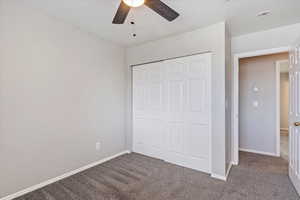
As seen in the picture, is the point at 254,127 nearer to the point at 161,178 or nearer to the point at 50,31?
the point at 161,178

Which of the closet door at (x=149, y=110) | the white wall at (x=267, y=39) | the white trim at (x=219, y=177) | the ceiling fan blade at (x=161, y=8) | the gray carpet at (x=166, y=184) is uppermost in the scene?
the white wall at (x=267, y=39)

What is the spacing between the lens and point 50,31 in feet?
7.39

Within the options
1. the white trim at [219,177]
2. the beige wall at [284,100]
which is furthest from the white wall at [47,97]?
the beige wall at [284,100]

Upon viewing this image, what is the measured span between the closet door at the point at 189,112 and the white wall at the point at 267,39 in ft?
3.09

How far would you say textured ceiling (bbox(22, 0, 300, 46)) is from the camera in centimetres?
196

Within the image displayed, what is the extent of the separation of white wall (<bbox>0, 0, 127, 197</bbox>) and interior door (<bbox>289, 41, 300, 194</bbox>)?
3.03m

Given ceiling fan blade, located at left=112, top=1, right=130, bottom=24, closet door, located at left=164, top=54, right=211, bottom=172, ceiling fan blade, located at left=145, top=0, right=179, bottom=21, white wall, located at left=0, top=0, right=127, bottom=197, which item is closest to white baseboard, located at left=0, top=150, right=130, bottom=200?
white wall, located at left=0, top=0, right=127, bottom=197

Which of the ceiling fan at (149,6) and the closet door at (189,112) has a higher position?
the ceiling fan at (149,6)

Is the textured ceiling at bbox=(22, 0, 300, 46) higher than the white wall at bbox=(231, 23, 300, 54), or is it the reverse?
the textured ceiling at bbox=(22, 0, 300, 46)

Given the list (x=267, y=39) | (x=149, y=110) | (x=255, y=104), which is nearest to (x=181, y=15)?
(x=267, y=39)

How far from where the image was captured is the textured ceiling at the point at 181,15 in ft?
6.42

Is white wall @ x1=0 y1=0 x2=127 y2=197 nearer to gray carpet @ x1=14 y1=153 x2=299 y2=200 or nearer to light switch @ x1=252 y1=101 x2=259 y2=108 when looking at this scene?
gray carpet @ x1=14 y1=153 x2=299 y2=200

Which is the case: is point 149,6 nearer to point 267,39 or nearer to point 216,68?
point 216,68

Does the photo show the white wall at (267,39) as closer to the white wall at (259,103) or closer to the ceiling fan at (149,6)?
the white wall at (259,103)
